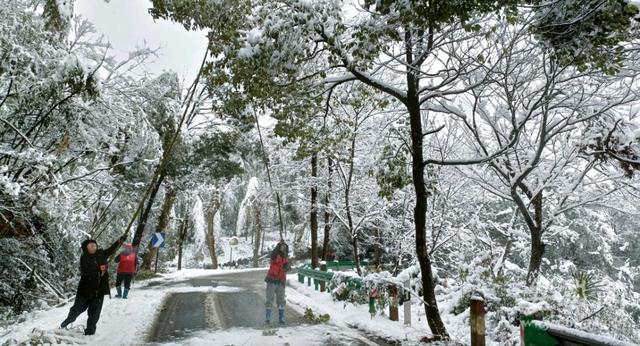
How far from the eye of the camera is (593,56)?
657 centimetres

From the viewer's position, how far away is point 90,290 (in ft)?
26.2

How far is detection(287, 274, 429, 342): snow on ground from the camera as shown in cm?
840

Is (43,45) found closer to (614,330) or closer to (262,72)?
(262,72)

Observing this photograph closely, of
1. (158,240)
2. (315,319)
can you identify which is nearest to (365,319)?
(315,319)

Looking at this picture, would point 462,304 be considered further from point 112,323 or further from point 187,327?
point 112,323

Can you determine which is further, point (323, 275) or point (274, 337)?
point (323, 275)

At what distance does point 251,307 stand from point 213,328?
131 inches

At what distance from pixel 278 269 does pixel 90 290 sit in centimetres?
370

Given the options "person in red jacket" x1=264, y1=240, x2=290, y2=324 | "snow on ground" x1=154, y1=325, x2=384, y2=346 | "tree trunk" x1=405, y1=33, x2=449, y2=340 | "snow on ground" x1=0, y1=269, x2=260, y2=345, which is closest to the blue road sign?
"snow on ground" x1=0, y1=269, x2=260, y2=345

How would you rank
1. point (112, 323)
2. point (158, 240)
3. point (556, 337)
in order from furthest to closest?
point (158, 240) → point (112, 323) → point (556, 337)

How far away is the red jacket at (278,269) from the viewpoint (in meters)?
10.0

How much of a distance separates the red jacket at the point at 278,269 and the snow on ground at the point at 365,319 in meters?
1.42

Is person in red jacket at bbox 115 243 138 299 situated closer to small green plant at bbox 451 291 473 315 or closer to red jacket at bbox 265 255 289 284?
red jacket at bbox 265 255 289 284

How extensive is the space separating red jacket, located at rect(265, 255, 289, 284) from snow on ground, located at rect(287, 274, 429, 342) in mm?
1417
